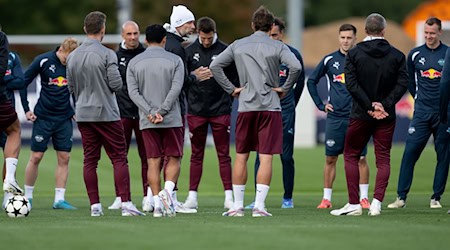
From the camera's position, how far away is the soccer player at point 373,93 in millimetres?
14289

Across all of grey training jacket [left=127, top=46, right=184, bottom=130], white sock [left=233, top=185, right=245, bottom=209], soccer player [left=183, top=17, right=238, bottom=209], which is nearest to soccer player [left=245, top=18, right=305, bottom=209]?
soccer player [left=183, top=17, right=238, bottom=209]

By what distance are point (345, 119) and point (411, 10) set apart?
57.7m

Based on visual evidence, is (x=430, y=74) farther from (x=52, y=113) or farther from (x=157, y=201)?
(x=52, y=113)

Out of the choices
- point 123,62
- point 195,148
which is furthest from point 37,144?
point 195,148

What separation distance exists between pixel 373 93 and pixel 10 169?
4.25 metres

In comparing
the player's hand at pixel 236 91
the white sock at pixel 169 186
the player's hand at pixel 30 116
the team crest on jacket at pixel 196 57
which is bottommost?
the white sock at pixel 169 186

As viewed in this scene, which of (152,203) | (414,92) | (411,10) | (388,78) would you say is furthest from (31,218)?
(411,10)

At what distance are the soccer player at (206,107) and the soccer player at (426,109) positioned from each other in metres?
2.16

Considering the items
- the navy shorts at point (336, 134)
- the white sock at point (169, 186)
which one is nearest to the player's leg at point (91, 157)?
the white sock at point (169, 186)

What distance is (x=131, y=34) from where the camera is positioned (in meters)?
15.5

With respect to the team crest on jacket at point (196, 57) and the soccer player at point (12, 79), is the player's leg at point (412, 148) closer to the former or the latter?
the team crest on jacket at point (196, 57)

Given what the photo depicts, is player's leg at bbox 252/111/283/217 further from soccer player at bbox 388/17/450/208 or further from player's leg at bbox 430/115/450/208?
player's leg at bbox 430/115/450/208

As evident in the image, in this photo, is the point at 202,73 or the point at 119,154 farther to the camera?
the point at 202,73

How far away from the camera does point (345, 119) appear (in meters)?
16.4
